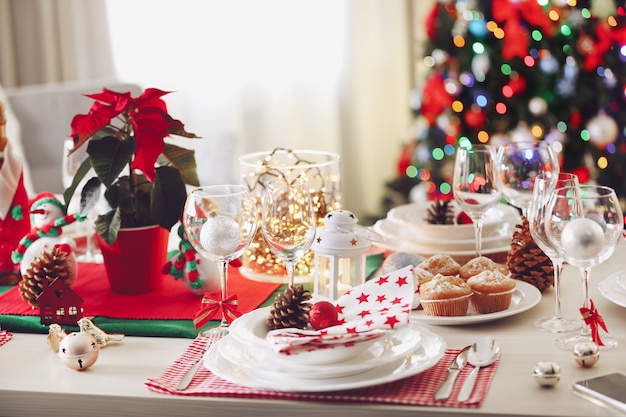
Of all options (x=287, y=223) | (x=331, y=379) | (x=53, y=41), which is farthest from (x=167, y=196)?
(x=53, y=41)

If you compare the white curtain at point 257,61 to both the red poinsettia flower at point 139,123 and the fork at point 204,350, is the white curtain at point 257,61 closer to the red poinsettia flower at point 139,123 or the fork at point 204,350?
the red poinsettia flower at point 139,123

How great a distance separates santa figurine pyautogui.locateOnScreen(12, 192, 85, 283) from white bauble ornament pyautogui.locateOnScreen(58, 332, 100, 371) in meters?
0.35

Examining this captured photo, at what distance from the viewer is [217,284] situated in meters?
1.53

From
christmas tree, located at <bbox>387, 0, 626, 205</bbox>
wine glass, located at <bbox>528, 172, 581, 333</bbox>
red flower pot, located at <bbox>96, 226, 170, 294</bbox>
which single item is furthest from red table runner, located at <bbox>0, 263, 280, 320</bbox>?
christmas tree, located at <bbox>387, 0, 626, 205</bbox>

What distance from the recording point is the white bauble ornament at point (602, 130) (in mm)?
3238

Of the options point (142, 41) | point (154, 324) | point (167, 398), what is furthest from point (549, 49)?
point (167, 398)

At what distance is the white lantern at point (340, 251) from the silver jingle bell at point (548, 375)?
40cm

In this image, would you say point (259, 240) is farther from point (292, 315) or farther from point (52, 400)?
point (52, 400)

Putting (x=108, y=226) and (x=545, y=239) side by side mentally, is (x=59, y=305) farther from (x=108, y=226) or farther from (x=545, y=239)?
(x=545, y=239)

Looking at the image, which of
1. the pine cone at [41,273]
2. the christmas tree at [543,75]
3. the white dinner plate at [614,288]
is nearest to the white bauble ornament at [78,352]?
the pine cone at [41,273]

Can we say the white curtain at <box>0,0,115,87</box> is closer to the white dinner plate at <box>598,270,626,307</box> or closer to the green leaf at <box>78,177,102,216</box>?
the green leaf at <box>78,177,102,216</box>

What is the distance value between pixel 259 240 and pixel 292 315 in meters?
0.46

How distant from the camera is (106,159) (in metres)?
1.46

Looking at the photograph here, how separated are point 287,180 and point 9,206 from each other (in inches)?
20.4
